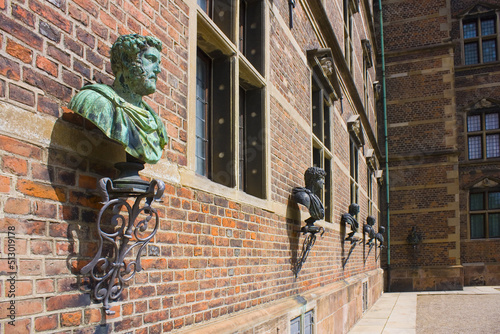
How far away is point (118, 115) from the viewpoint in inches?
96.3

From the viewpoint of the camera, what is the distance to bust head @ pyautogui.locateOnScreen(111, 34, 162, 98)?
8.15 feet

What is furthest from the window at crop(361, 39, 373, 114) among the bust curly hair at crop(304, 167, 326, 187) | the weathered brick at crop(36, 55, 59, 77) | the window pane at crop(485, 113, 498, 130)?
the weathered brick at crop(36, 55, 59, 77)

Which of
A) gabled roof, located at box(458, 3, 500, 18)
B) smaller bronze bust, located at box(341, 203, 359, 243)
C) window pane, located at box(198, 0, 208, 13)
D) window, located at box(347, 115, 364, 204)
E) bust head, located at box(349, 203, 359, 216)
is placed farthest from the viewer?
gabled roof, located at box(458, 3, 500, 18)

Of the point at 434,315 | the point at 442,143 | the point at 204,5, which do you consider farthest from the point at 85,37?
the point at 442,143

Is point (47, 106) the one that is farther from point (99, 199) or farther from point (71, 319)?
point (71, 319)

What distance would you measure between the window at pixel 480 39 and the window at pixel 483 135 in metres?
2.46

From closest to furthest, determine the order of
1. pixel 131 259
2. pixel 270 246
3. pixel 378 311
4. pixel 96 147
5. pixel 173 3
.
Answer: pixel 96 147 → pixel 131 259 → pixel 173 3 → pixel 270 246 → pixel 378 311

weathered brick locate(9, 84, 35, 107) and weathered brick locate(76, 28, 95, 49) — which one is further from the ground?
weathered brick locate(76, 28, 95, 49)

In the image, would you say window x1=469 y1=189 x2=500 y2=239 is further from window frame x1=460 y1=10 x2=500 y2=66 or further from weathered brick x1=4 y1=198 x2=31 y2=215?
weathered brick x1=4 y1=198 x2=31 y2=215

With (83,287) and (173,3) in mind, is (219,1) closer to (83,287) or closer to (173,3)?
(173,3)

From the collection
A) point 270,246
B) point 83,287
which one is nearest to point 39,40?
point 83,287

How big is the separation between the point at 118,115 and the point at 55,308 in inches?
36.1

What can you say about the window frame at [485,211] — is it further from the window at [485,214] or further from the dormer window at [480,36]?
the dormer window at [480,36]

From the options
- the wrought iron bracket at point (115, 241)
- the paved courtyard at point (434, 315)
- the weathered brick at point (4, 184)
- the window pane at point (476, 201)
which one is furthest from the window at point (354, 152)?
the weathered brick at point (4, 184)
